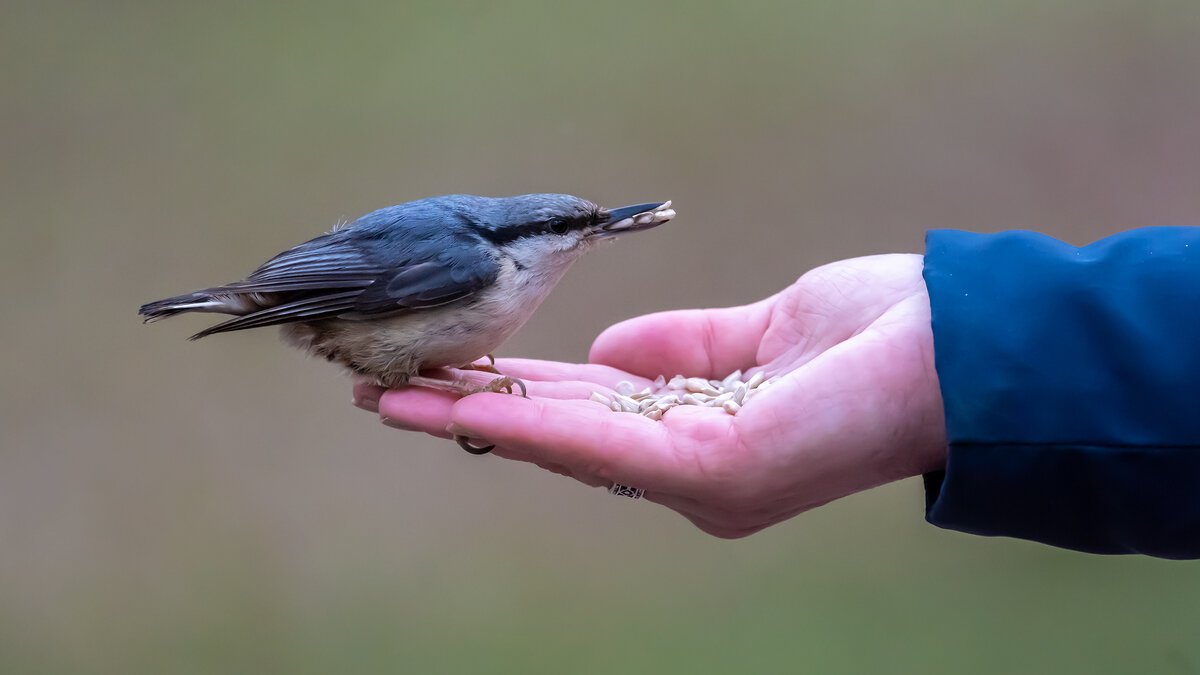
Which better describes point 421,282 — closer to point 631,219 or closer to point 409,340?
point 409,340

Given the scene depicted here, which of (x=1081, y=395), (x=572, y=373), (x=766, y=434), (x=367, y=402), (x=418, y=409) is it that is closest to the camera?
(x=1081, y=395)

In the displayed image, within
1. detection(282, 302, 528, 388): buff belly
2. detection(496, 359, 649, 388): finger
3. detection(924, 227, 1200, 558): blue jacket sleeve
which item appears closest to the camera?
detection(924, 227, 1200, 558): blue jacket sleeve

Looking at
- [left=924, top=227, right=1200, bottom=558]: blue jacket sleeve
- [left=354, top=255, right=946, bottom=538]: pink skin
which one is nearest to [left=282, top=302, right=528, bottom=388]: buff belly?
[left=354, top=255, right=946, bottom=538]: pink skin

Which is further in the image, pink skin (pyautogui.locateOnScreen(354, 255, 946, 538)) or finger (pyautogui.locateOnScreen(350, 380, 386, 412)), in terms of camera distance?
finger (pyautogui.locateOnScreen(350, 380, 386, 412))

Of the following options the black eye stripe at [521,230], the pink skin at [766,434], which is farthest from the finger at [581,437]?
the black eye stripe at [521,230]

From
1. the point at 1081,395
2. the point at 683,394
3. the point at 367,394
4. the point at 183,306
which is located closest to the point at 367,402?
the point at 367,394

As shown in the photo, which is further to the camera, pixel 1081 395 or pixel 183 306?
pixel 183 306

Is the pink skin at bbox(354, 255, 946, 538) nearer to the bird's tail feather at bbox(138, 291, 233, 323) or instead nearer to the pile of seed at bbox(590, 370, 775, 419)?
the pile of seed at bbox(590, 370, 775, 419)
